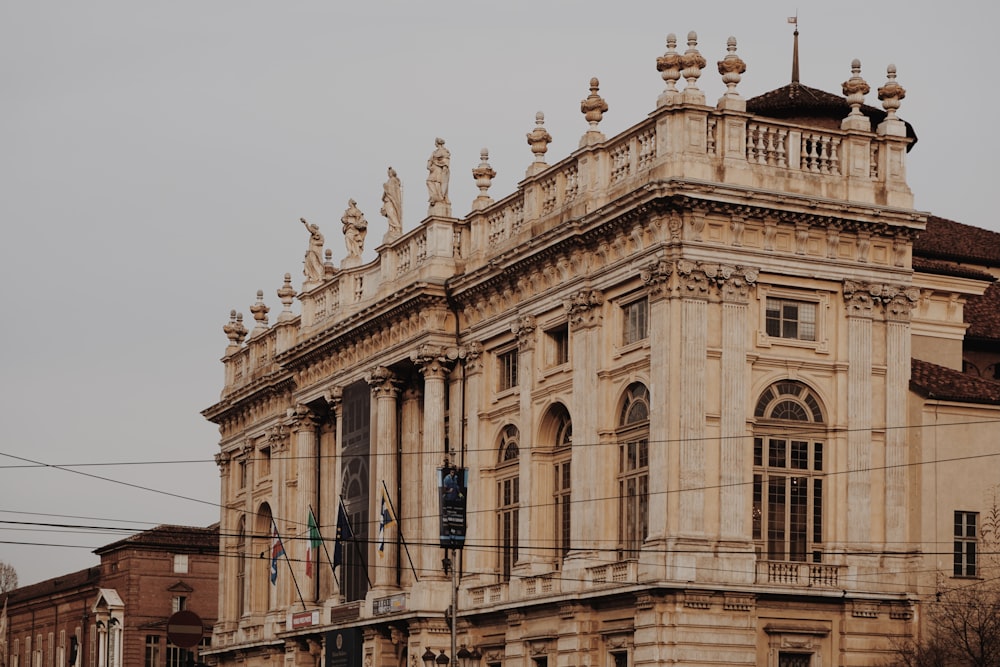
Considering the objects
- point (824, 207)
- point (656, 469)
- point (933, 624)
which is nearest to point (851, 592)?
point (933, 624)

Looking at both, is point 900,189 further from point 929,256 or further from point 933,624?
point 933,624

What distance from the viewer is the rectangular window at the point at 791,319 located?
55.2 meters

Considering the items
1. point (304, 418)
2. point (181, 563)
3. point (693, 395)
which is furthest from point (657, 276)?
point (181, 563)

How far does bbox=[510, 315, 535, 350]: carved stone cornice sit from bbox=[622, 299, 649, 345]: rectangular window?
475cm

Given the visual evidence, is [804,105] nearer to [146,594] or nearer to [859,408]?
[859,408]

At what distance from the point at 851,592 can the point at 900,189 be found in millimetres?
10795

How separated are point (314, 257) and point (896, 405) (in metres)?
31.6

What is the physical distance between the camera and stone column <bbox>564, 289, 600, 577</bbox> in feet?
186

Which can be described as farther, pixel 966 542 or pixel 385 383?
pixel 385 383

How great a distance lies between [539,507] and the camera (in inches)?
2387

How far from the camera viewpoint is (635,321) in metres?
56.2

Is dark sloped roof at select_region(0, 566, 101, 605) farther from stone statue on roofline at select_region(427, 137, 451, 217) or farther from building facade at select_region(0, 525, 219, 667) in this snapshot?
stone statue on roofline at select_region(427, 137, 451, 217)

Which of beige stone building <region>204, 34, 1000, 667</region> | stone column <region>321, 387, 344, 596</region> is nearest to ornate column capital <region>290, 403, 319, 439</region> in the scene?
stone column <region>321, 387, 344, 596</region>

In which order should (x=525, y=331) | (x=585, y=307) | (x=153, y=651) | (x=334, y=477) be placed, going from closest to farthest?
(x=585, y=307)
(x=525, y=331)
(x=334, y=477)
(x=153, y=651)
